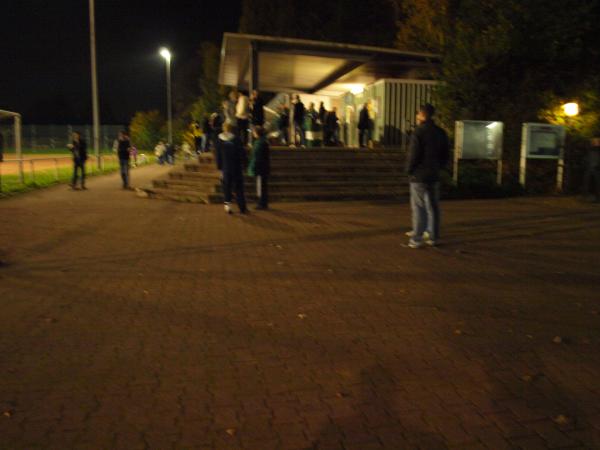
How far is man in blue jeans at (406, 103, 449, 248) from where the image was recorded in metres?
8.41

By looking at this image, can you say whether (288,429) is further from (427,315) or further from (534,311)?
(534,311)

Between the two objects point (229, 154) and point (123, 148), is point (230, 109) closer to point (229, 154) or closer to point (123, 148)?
point (123, 148)

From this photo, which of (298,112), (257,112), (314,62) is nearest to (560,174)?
(298,112)

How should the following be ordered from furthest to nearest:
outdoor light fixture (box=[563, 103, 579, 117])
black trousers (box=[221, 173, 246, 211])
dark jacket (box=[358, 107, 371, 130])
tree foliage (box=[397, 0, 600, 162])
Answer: dark jacket (box=[358, 107, 371, 130]), tree foliage (box=[397, 0, 600, 162]), outdoor light fixture (box=[563, 103, 579, 117]), black trousers (box=[221, 173, 246, 211])

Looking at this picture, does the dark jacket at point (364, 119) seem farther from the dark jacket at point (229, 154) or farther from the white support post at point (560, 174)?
the dark jacket at point (229, 154)

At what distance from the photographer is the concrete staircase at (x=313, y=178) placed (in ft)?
49.3

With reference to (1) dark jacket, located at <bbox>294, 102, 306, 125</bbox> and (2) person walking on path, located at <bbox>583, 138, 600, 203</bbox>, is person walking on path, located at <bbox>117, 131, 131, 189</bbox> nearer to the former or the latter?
(1) dark jacket, located at <bbox>294, 102, 306, 125</bbox>

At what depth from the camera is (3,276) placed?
7.09m

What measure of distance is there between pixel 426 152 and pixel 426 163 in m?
0.16

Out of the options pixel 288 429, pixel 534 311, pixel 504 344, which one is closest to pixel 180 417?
pixel 288 429

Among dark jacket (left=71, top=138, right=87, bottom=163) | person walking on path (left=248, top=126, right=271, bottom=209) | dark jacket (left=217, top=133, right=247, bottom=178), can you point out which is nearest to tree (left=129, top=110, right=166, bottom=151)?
dark jacket (left=71, top=138, right=87, bottom=163)

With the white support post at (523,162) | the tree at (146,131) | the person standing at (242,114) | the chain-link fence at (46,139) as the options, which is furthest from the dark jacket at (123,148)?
the tree at (146,131)

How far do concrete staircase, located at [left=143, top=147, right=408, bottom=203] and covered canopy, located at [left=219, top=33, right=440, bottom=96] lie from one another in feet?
11.5

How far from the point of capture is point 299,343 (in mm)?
4824
